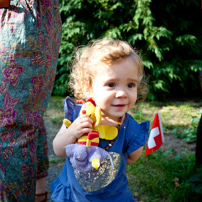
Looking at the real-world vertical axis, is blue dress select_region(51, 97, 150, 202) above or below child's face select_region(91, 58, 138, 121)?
below

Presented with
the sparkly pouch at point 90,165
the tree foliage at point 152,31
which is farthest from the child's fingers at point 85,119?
the tree foliage at point 152,31

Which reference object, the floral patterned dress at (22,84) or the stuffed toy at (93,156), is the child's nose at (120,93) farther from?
the floral patterned dress at (22,84)

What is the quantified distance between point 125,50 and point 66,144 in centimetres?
57

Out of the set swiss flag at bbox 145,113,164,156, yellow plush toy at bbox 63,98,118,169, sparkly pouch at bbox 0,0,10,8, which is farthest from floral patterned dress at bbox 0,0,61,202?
swiss flag at bbox 145,113,164,156

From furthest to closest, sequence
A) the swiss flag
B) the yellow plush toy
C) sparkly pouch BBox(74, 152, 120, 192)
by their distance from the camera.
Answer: the swiss flag → sparkly pouch BBox(74, 152, 120, 192) → the yellow plush toy

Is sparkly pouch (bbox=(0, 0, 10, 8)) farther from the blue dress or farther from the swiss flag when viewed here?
the swiss flag

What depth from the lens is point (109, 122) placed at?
54.5 inches

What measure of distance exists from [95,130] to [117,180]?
0.33 meters

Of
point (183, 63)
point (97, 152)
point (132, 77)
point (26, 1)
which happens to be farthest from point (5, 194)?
point (183, 63)

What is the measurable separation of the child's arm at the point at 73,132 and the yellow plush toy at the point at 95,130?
1.0 inches

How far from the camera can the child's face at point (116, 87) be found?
48.4 inches

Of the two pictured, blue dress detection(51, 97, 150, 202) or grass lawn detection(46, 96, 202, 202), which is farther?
grass lawn detection(46, 96, 202, 202)

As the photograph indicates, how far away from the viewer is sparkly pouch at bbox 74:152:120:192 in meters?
1.29

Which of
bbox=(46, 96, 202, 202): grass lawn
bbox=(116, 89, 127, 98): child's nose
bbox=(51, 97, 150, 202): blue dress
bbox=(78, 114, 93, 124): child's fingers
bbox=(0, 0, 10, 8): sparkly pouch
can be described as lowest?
bbox=(46, 96, 202, 202): grass lawn
